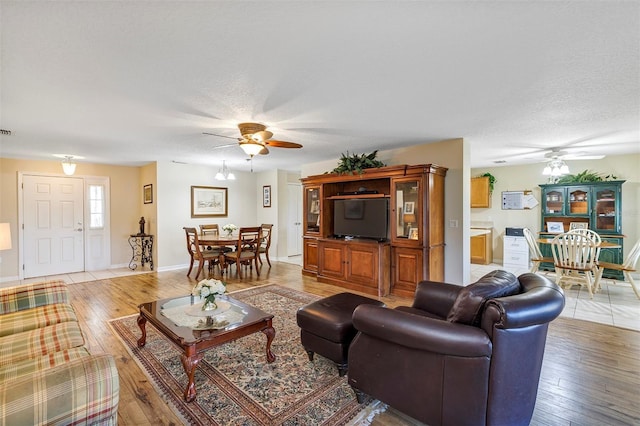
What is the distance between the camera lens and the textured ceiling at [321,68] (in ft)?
5.24

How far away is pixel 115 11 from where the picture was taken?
5.08ft

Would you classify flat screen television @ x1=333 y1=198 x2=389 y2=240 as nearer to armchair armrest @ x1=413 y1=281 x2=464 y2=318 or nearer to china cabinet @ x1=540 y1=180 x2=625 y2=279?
armchair armrest @ x1=413 y1=281 x2=464 y2=318

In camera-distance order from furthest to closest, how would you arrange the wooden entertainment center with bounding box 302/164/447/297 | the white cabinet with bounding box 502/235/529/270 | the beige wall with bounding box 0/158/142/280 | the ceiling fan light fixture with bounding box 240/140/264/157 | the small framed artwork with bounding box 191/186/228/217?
the small framed artwork with bounding box 191/186/228/217, the white cabinet with bounding box 502/235/529/270, the beige wall with bounding box 0/158/142/280, the wooden entertainment center with bounding box 302/164/447/297, the ceiling fan light fixture with bounding box 240/140/264/157

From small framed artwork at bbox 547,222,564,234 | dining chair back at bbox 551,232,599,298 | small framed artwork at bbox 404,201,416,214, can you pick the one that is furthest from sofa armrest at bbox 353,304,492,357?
small framed artwork at bbox 547,222,564,234

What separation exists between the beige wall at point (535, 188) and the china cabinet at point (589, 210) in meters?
0.20

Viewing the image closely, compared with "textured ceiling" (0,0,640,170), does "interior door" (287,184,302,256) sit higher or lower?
lower

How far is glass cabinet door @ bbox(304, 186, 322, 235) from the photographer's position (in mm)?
5832

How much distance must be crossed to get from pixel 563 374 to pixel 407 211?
2628 mm

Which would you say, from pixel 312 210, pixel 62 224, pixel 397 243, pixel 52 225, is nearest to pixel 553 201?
pixel 397 243

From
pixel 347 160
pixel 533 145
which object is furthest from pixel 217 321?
pixel 533 145

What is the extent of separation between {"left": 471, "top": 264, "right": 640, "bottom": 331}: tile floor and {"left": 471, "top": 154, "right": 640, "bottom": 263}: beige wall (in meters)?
1.38

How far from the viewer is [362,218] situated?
5.19 meters

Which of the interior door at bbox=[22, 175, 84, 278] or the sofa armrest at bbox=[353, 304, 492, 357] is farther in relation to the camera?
the interior door at bbox=[22, 175, 84, 278]

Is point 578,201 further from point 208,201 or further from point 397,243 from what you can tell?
point 208,201
